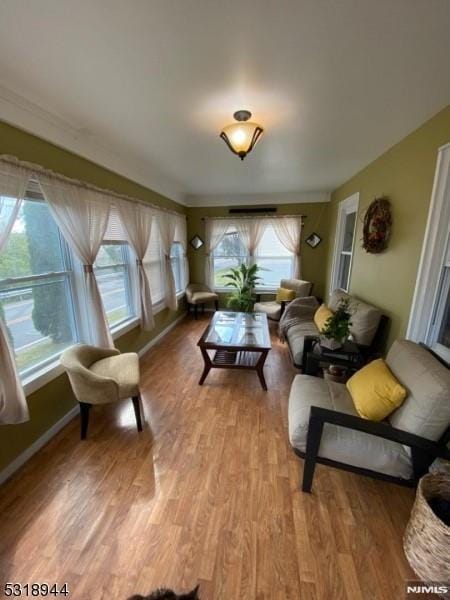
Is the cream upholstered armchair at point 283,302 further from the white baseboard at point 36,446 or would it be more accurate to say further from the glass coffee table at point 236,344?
the white baseboard at point 36,446

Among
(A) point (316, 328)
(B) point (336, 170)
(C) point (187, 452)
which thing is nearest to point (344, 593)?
(C) point (187, 452)

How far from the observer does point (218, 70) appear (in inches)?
53.4

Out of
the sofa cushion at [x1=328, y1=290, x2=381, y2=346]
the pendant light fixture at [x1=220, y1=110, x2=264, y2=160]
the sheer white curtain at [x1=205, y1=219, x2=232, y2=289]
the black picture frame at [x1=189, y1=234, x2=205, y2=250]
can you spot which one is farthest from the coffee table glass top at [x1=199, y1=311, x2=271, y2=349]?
the black picture frame at [x1=189, y1=234, x2=205, y2=250]

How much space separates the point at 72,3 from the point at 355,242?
3.31m

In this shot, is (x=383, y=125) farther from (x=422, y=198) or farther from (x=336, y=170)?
(x=336, y=170)

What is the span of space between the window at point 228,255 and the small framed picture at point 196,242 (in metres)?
0.36

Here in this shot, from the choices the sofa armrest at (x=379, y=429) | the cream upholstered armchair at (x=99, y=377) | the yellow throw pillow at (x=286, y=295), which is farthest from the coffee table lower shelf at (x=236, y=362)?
the yellow throw pillow at (x=286, y=295)

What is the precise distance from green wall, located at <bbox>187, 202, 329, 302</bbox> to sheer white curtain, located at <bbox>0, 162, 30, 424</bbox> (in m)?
3.70

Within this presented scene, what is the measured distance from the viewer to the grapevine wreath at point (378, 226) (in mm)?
2410

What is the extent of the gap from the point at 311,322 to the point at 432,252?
1.79 m

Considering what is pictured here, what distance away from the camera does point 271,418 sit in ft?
7.20

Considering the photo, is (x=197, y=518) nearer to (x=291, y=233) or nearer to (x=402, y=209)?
(x=402, y=209)

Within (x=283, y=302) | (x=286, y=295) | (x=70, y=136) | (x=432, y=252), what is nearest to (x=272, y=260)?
(x=286, y=295)

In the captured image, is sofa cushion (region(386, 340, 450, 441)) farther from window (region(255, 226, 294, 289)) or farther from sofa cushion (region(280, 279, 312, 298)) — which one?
window (region(255, 226, 294, 289))
